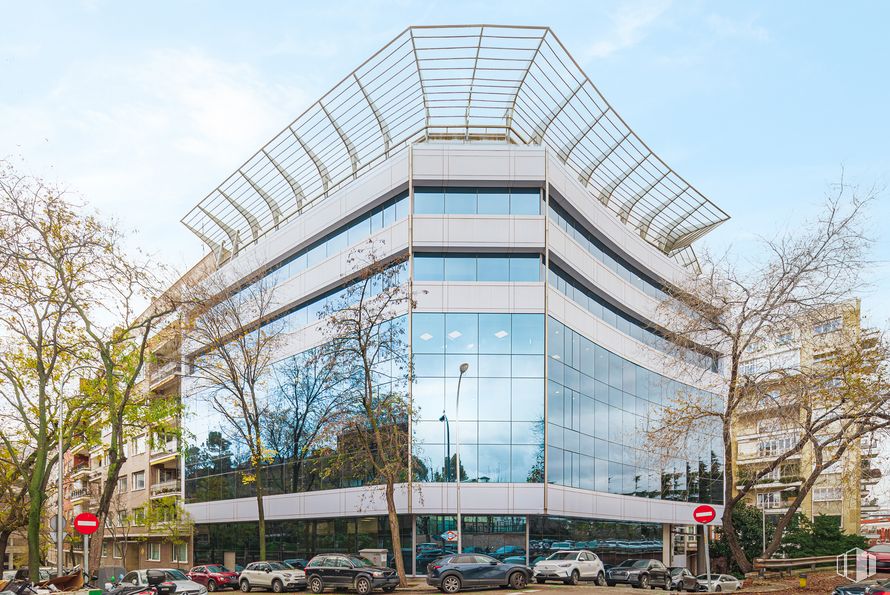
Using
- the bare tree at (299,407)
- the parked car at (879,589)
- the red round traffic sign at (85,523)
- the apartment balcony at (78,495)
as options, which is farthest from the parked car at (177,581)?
the apartment balcony at (78,495)

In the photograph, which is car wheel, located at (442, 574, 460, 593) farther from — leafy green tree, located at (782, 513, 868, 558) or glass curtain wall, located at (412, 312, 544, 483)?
leafy green tree, located at (782, 513, 868, 558)

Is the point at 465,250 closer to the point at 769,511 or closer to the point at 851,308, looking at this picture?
the point at 851,308

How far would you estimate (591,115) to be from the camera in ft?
145

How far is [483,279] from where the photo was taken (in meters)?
41.4

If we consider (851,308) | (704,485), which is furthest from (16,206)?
(704,485)

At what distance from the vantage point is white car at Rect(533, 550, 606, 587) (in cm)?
3388

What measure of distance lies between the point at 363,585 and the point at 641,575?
1251cm

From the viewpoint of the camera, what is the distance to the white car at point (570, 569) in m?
33.9

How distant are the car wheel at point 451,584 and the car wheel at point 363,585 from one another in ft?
9.68

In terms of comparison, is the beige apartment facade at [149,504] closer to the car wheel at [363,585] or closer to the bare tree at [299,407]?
the bare tree at [299,407]

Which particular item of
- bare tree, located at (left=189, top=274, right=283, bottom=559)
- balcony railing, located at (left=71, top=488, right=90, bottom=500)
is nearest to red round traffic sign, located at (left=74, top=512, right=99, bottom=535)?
bare tree, located at (left=189, top=274, right=283, bottom=559)

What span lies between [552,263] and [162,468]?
4525 cm

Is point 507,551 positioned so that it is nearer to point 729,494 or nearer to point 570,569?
point 570,569

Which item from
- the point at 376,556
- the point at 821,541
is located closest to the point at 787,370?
the point at 376,556
